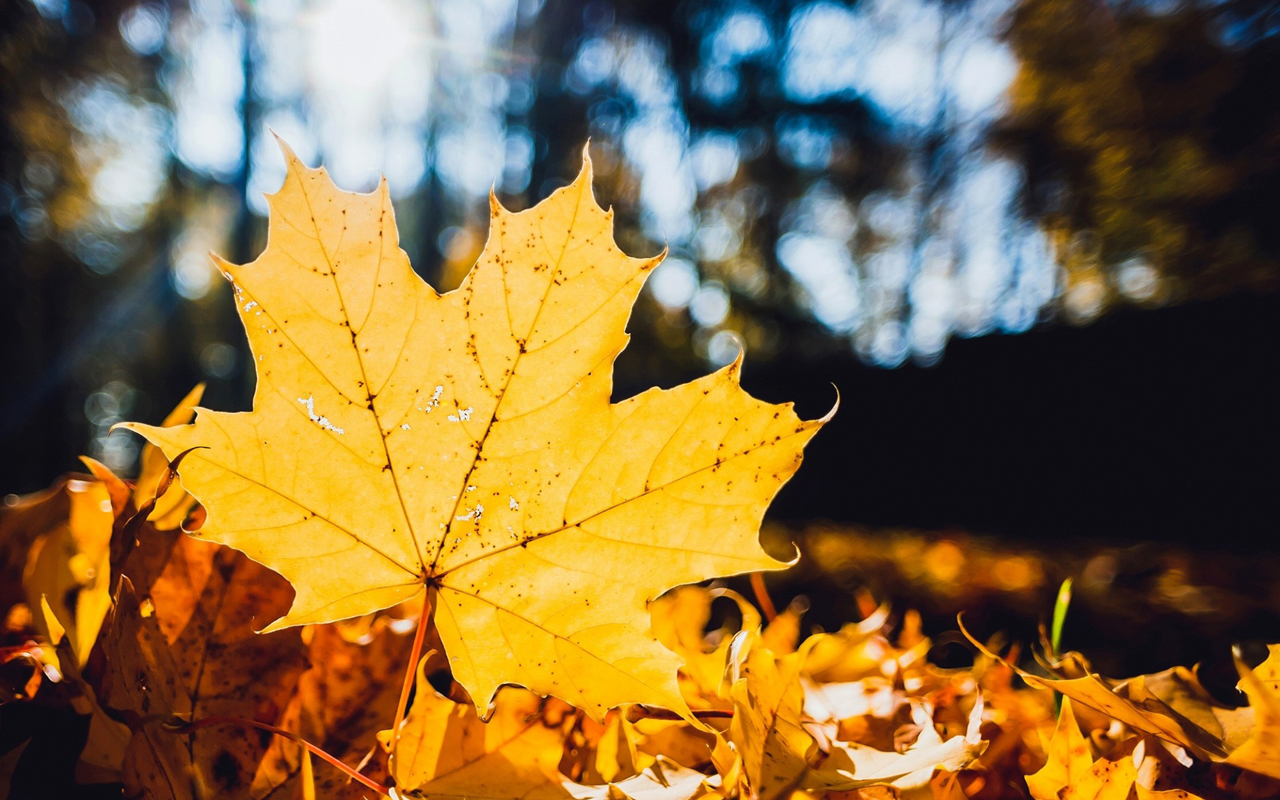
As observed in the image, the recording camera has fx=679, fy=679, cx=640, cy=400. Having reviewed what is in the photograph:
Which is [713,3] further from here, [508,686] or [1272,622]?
[508,686]

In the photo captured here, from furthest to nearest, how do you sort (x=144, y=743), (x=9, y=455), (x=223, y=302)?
(x=223, y=302), (x=9, y=455), (x=144, y=743)

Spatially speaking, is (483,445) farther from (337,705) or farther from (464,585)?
(337,705)

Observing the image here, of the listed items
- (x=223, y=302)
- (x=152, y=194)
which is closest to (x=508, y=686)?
(x=152, y=194)

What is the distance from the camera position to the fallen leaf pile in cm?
41

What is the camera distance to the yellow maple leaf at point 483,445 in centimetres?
47

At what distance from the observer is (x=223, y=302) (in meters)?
19.7

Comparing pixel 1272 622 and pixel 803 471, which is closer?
pixel 1272 622

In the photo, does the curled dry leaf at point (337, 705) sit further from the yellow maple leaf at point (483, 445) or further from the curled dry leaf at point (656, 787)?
the curled dry leaf at point (656, 787)

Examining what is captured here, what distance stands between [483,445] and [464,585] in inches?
4.1

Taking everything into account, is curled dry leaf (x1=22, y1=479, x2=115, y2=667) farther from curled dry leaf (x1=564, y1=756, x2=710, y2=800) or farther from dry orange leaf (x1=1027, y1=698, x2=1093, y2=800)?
dry orange leaf (x1=1027, y1=698, x2=1093, y2=800)

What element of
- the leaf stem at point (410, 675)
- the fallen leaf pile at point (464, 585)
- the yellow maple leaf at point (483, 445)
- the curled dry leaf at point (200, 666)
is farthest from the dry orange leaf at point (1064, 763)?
the curled dry leaf at point (200, 666)

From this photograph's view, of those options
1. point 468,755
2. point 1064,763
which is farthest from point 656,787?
point 1064,763

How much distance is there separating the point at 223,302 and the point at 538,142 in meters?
11.4

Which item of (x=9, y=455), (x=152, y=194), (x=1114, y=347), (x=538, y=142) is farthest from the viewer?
(x=152, y=194)
